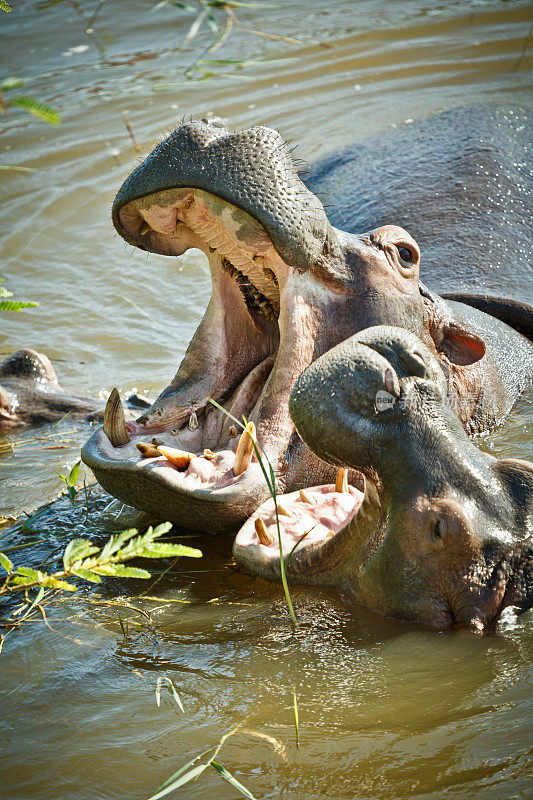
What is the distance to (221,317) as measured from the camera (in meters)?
3.59

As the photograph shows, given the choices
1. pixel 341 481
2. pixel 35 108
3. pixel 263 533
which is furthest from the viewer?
pixel 341 481

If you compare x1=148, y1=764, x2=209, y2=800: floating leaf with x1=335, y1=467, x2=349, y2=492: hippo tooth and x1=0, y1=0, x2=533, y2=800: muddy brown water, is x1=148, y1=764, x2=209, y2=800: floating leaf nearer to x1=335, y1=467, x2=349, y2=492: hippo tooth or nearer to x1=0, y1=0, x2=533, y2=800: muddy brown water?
x1=0, y1=0, x2=533, y2=800: muddy brown water

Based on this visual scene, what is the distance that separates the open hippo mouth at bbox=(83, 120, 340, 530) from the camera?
3.06 m

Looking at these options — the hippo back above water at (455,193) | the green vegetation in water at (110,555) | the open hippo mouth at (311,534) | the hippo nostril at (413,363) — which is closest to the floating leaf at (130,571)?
the green vegetation in water at (110,555)

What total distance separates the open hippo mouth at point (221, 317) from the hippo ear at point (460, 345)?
2.38 feet

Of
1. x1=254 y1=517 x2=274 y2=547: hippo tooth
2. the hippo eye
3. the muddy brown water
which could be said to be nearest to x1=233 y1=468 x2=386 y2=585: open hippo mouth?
x1=254 y1=517 x2=274 y2=547: hippo tooth

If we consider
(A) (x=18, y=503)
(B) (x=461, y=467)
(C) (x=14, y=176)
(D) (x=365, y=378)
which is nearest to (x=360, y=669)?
(B) (x=461, y=467)

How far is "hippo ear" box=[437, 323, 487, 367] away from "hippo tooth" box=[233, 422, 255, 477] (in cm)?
113

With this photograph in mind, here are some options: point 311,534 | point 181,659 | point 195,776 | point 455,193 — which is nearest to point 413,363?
point 311,534

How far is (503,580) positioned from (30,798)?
130 centimetres

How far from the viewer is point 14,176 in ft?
28.3

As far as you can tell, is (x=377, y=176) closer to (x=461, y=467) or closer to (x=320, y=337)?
(x=320, y=337)

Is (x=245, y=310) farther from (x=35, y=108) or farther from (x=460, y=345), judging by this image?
(x=35, y=108)

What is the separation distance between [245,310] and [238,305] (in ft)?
0.11
